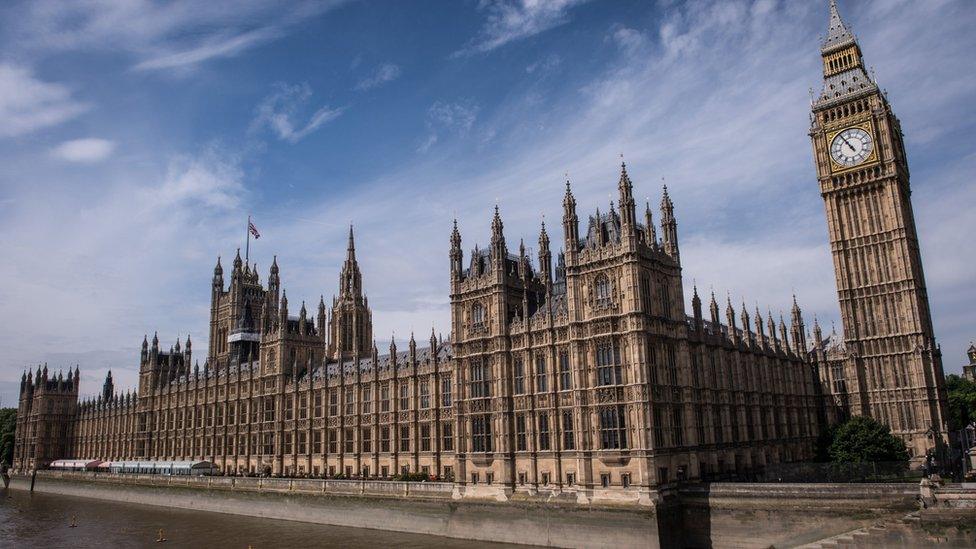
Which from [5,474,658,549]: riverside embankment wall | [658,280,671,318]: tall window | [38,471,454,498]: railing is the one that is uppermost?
[658,280,671,318]: tall window

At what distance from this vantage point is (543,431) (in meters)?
59.0

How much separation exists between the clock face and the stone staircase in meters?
62.5

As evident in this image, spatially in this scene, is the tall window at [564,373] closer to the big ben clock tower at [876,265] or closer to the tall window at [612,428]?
the tall window at [612,428]

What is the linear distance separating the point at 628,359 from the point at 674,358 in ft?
20.8

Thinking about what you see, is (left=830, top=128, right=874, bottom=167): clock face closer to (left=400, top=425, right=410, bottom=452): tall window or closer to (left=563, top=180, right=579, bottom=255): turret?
(left=563, top=180, right=579, bottom=255): turret

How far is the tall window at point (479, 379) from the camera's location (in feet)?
209

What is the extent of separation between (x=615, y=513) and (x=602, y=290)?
17500 millimetres

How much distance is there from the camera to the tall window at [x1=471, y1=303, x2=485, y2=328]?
65.4 metres

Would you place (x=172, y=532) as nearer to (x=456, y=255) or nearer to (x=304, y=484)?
(x=304, y=484)

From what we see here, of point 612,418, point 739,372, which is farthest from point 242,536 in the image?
point 739,372

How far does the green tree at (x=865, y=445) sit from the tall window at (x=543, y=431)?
109 feet

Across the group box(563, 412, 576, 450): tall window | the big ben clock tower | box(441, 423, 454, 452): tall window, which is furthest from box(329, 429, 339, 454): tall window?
the big ben clock tower

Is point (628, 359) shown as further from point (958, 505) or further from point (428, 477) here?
point (428, 477)

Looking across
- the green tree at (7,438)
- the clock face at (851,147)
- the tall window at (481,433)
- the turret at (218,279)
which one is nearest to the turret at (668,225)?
the tall window at (481,433)
